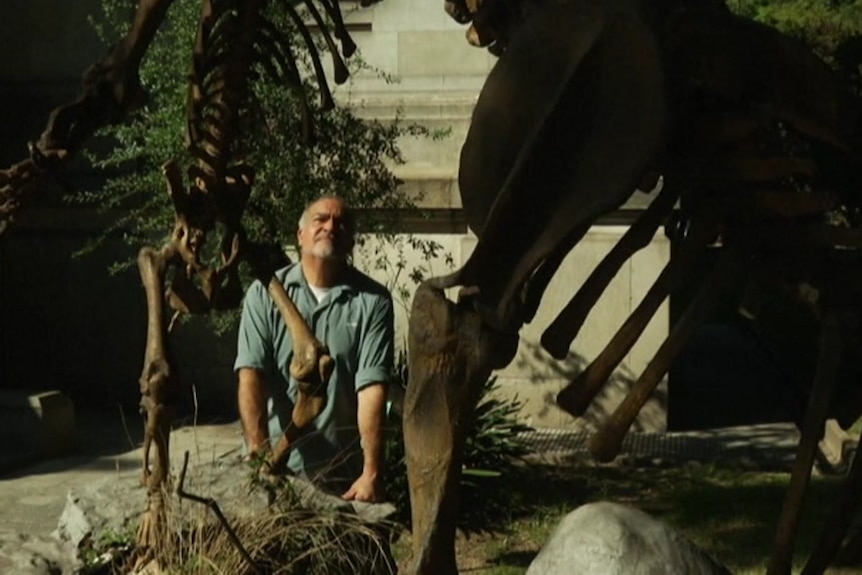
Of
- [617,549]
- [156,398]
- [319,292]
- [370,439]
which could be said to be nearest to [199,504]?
[156,398]

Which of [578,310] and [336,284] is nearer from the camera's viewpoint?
[578,310]

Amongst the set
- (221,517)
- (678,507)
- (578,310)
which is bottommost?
(678,507)

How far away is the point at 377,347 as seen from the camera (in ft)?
20.2

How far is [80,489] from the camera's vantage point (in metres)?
6.03

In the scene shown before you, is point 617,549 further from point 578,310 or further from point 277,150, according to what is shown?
point 277,150

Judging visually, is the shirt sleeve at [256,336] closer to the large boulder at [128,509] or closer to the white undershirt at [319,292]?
the white undershirt at [319,292]

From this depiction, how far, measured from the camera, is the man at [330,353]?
5902mm

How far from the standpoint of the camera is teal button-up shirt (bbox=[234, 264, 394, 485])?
6043mm

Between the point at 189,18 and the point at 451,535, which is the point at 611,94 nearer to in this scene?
the point at 451,535

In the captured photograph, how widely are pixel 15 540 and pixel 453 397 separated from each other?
2703 millimetres

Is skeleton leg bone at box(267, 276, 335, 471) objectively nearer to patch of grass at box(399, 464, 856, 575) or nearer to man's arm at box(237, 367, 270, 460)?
man's arm at box(237, 367, 270, 460)

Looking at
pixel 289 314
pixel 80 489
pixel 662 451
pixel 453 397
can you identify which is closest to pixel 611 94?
pixel 453 397

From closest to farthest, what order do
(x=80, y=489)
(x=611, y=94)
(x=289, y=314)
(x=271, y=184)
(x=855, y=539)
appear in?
(x=611, y=94), (x=855, y=539), (x=289, y=314), (x=80, y=489), (x=271, y=184)

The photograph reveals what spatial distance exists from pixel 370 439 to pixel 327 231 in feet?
3.19
